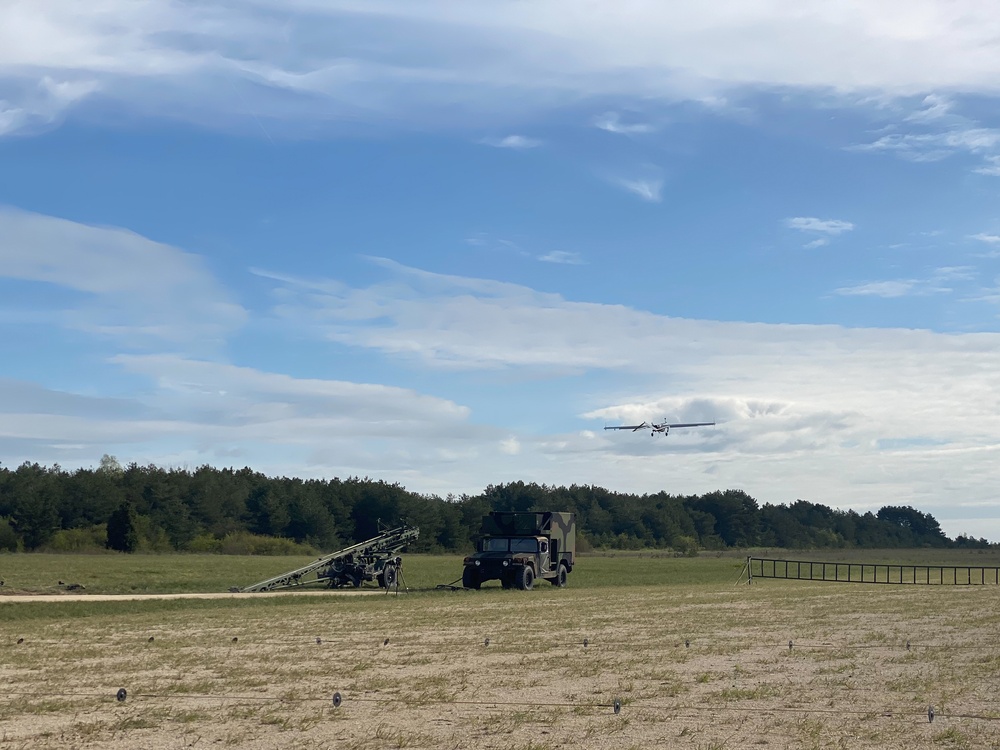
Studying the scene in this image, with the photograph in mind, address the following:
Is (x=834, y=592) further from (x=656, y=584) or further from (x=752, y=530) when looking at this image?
(x=752, y=530)

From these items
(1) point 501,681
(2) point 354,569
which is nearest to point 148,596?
(2) point 354,569

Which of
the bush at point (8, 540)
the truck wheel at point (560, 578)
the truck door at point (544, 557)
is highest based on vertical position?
the truck door at point (544, 557)

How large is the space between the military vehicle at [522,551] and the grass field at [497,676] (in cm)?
864

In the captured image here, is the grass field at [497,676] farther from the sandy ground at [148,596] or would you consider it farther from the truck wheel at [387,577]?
the truck wheel at [387,577]

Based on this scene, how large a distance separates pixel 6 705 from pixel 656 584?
32.7 m

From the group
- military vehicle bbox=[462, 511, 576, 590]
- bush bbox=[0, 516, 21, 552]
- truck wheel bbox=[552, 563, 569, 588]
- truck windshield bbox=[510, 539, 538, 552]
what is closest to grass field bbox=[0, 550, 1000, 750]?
military vehicle bbox=[462, 511, 576, 590]

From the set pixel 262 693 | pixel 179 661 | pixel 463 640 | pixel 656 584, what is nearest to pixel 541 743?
pixel 262 693

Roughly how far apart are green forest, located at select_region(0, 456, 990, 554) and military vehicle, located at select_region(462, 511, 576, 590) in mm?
41350

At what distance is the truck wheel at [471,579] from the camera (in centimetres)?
3591

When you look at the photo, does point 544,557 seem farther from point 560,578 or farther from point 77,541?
point 77,541

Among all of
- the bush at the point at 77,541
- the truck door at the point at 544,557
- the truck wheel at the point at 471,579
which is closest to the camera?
the truck wheel at the point at 471,579

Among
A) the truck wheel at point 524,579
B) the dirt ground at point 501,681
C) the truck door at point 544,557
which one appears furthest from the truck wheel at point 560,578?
the dirt ground at point 501,681

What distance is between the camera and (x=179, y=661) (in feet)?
48.6

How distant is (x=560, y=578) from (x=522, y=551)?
238 cm
